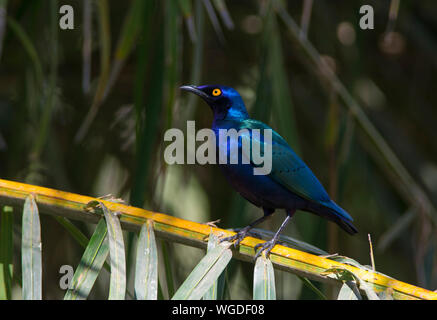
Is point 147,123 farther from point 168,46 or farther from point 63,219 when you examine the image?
point 63,219

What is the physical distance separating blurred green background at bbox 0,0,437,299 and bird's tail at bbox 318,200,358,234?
171 mm

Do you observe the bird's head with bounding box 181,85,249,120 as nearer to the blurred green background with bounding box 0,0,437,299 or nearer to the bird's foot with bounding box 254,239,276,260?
the blurred green background with bounding box 0,0,437,299

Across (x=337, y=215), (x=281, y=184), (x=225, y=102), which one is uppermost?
(x=225, y=102)

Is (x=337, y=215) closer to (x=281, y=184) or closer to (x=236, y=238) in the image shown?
(x=281, y=184)

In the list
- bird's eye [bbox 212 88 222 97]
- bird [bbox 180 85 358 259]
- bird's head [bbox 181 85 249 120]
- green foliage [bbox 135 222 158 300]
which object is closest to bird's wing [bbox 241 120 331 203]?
bird [bbox 180 85 358 259]

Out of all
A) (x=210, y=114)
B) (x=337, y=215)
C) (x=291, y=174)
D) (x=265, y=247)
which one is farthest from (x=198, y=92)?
(x=210, y=114)

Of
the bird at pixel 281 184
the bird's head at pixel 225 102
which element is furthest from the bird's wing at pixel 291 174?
the bird's head at pixel 225 102

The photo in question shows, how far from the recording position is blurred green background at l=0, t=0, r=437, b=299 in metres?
3.08

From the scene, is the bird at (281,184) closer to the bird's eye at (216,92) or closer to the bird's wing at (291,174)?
the bird's wing at (291,174)

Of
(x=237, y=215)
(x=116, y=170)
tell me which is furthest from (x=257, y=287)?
(x=116, y=170)

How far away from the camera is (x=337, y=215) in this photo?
271cm

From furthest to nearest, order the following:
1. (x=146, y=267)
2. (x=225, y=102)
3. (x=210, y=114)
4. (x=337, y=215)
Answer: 1. (x=210, y=114)
2. (x=225, y=102)
3. (x=337, y=215)
4. (x=146, y=267)

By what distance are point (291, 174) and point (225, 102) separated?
1.77 ft

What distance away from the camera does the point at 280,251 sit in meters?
2.07
